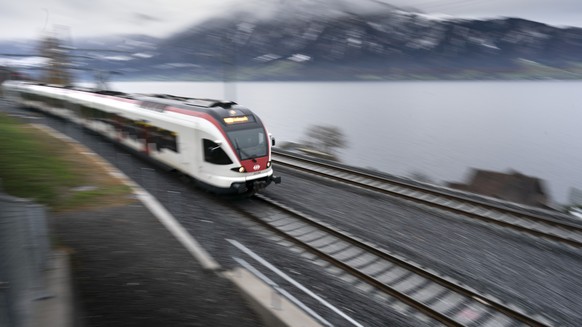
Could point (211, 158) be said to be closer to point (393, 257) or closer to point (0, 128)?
point (393, 257)

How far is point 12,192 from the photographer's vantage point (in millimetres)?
10086

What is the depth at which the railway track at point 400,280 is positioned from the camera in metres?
8.09

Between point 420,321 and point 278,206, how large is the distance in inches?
Answer: 272

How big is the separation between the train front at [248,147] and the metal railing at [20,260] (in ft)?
24.0

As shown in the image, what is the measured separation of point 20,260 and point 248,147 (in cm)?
894

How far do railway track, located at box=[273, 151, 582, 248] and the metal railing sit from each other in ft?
40.9

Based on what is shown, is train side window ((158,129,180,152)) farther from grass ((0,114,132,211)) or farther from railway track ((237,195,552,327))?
railway track ((237,195,552,327))

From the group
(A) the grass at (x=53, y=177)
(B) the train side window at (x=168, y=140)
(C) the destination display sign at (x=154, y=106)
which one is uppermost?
(C) the destination display sign at (x=154, y=106)

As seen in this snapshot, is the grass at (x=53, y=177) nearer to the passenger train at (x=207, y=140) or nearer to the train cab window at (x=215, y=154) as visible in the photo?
the passenger train at (x=207, y=140)

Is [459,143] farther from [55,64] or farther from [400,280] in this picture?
[55,64]

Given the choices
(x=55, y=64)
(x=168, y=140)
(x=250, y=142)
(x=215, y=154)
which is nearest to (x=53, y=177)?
(x=168, y=140)

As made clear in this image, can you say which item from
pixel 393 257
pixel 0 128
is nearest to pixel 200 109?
pixel 393 257

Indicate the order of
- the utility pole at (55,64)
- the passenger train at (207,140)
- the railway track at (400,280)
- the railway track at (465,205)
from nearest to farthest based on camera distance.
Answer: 1. the railway track at (400,280)
2. the railway track at (465,205)
3. the passenger train at (207,140)
4. the utility pole at (55,64)

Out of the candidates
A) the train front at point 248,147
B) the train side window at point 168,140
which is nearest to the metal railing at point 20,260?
the train front at point 248,147
